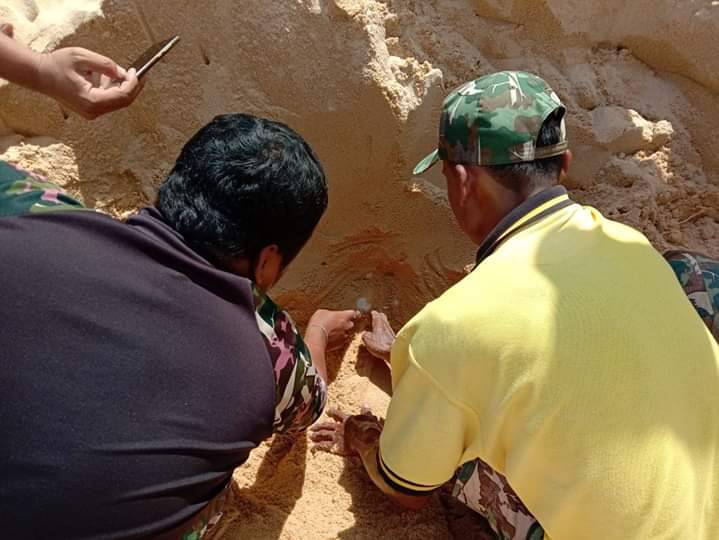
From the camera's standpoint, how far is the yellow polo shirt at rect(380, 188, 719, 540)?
43.2 inches

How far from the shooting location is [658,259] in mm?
1246

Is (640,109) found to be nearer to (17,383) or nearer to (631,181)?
(631,181)

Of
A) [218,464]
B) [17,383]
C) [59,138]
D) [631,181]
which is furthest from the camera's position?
[631,181]

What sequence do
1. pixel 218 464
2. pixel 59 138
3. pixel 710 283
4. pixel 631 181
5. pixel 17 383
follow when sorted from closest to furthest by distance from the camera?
pixel 17 383 < pixel 218 464 < pixel 710 283 < pixel 59 138 < pixel 631 181

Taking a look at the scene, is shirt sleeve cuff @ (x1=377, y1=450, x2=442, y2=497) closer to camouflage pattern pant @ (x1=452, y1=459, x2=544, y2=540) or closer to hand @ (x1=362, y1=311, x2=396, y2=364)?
camouflage pattern pant @ (x1=452, y1=459, x2=544, y2=540)

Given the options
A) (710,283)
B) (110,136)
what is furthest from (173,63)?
(710,283)

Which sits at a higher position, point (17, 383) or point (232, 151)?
point (232, 151)

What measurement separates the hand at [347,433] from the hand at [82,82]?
3.09ft

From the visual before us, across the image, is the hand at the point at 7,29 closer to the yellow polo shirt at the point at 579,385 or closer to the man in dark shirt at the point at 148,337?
the man in dark shirt at the point at 148,337

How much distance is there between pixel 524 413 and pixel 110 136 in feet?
4.63

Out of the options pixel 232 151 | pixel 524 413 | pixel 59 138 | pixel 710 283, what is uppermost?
pixel 232 151

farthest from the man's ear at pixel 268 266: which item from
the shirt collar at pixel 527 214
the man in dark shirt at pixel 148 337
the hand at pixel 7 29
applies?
the hand at pixel 7 29

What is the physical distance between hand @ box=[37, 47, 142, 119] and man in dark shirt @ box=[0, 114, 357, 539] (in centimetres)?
35

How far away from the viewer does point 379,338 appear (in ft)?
6.79
